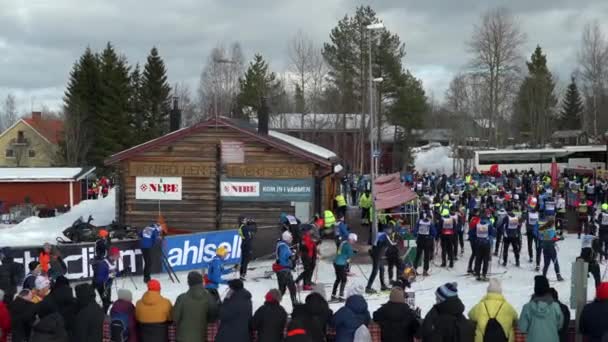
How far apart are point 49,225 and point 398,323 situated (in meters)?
23.8

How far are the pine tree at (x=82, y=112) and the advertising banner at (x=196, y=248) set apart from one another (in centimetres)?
3869

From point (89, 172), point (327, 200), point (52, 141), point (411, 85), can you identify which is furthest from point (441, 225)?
point (52, 141)

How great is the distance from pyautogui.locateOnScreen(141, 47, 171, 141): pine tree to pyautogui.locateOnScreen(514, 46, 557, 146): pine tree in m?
33.0

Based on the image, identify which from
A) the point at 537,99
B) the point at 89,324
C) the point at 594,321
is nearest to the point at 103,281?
the point at 89,324

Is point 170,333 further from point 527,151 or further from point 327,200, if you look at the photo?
point 527,151

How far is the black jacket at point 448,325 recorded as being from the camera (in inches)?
316

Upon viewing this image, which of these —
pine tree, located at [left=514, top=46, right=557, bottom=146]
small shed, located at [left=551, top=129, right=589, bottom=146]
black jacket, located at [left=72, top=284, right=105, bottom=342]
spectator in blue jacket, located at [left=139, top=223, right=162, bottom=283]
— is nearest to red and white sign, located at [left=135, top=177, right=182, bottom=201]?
spectator in blue jacket, located at [left=139, top=223, right=162, bottom=283]

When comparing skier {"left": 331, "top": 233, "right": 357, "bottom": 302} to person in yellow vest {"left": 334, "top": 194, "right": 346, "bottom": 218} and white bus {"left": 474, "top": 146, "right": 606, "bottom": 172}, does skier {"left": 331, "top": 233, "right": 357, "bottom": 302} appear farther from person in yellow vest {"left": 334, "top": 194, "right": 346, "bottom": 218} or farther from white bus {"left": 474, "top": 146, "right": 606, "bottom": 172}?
white bus {"left": 474, "top": 146, "right": 606, "bottom": 172}

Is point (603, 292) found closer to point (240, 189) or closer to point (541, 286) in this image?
→ point (541, 286)

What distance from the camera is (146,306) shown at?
9.29 m

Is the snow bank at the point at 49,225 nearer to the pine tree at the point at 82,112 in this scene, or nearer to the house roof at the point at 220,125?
the house roof at the point at 220,125

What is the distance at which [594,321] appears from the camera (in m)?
8.23

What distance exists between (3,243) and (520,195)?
20.5 meters

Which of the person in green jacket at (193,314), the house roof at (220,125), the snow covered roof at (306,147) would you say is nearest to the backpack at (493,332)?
the person in green jacket at (193,314)
